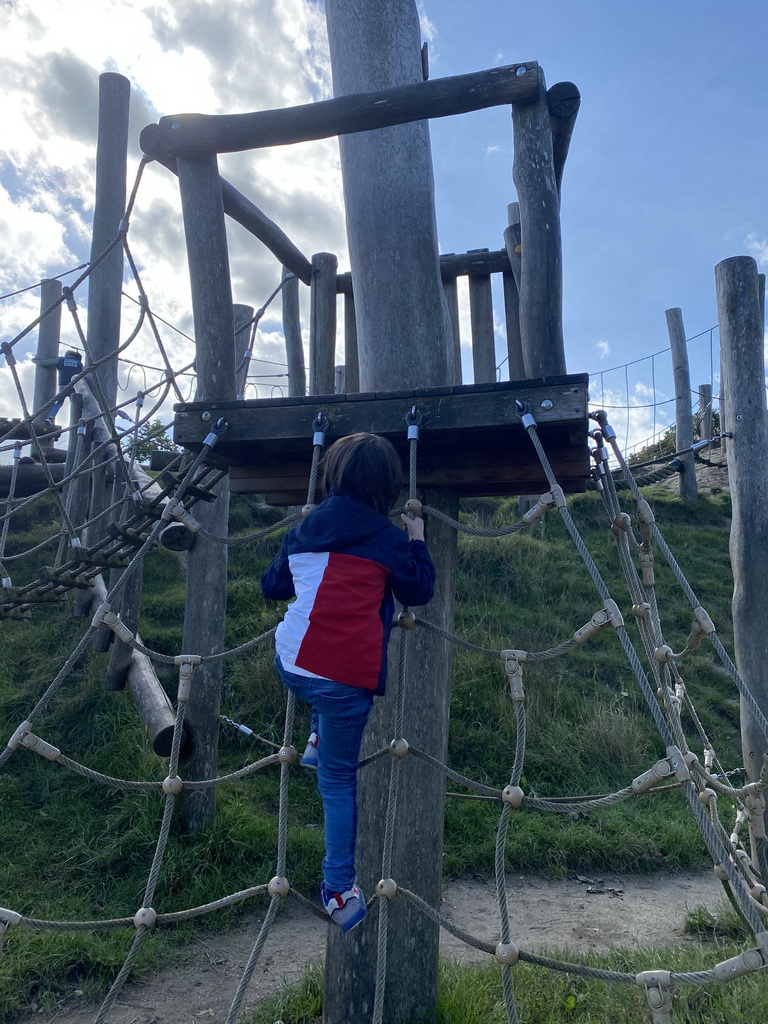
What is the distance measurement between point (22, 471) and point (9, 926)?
681 centimetres

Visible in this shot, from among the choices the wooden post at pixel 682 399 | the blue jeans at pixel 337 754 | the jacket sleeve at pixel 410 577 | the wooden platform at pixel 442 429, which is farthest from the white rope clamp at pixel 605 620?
the wooden post at pixel 682 399

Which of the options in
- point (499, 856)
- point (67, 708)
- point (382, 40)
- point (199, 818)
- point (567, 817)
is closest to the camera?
point (499, 856)

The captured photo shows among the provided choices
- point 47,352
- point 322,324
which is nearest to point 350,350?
point 322,324

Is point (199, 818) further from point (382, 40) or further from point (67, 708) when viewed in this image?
point (382, 40)

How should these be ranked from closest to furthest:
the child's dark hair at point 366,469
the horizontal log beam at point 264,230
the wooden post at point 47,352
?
1. the child's dark hair at point 366,469
2. the horizontal log beam at point 264,230
3. the wooden post at point 47,352

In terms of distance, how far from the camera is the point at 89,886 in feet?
15.5

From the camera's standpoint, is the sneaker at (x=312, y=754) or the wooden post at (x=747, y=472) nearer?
the sneaker at (x=312, y=754)

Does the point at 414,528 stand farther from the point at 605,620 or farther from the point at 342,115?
the point at 342,115

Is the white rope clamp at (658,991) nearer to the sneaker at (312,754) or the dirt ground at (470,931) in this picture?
the sneaker at (312,754)

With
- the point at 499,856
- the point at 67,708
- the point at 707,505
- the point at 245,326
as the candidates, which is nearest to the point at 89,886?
Result: the point at 67,708

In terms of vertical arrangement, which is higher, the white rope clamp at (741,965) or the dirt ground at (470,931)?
the white rope clamp at (741,965)

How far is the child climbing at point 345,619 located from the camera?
93.7 inches

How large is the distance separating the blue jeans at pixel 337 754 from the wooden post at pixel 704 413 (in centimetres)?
1079

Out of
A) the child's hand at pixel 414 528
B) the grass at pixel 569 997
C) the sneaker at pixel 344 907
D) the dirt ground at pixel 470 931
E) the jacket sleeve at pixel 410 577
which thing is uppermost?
the child's hand at pixel 414 528
